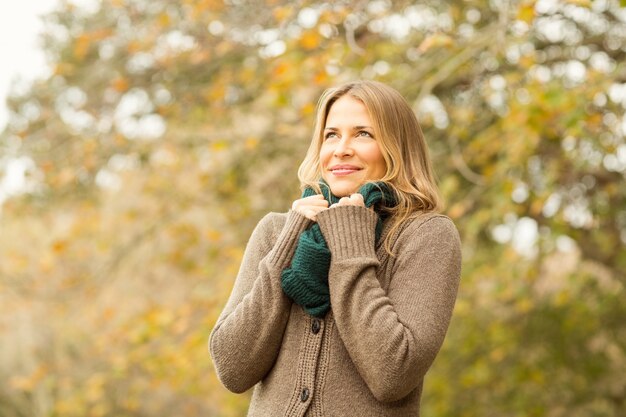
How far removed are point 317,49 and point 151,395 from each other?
8.06m

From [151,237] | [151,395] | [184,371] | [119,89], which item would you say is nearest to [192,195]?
[151,237]

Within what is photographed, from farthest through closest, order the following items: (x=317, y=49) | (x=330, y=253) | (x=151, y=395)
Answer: (x=151, y=395)
(x=317, y=49)
(x=330, y=253)

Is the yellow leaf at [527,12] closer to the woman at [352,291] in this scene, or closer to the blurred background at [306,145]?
the blurred background at [306,145]

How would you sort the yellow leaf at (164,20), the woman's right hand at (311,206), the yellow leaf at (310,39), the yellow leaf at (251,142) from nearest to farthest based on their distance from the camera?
1. the woman's right hand at (311,206)
2. the yellow leaf at (310,39)
3. the yellow leaf at (251,142)
4. the yellow leaf at (164,20)

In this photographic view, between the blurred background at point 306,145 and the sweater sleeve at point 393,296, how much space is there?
2.01 metres

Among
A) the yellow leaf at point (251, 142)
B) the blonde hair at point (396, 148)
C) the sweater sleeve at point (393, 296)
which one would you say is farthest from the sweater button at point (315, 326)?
the yellow leaf at point (251, 142)

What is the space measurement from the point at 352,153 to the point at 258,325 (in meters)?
0.51

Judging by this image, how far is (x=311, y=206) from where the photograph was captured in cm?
222

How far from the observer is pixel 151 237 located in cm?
682

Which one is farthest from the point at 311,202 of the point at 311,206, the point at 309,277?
the point at 309,277

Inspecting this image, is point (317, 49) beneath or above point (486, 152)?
above

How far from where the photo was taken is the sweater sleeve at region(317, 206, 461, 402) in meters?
1.97

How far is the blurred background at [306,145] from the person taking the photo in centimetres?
483

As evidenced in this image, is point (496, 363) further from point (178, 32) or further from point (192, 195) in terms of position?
point (178, 32)
